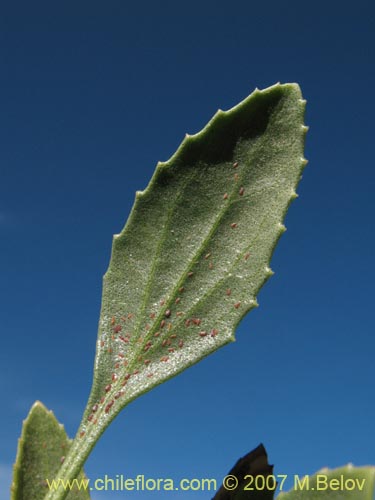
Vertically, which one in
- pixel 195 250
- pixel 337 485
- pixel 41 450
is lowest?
pixel 337 485

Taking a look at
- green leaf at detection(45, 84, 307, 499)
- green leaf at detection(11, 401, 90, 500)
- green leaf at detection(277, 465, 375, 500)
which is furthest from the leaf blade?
green leaf at detection(277, 465, 375, 500)

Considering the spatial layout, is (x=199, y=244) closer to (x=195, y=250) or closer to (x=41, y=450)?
(x=195, y=250)

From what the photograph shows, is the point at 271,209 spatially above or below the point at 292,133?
below

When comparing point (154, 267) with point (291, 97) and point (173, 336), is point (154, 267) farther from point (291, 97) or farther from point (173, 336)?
point (291, 97)

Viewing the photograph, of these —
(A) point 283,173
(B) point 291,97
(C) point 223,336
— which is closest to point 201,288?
(C) point 223,336

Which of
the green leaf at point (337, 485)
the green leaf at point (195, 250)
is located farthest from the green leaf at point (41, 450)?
the green leaf at point (337, 485)

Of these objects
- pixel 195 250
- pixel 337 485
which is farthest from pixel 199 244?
pixel 337 485

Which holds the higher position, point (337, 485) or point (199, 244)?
point (199, 244)
